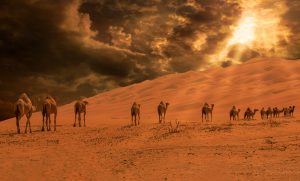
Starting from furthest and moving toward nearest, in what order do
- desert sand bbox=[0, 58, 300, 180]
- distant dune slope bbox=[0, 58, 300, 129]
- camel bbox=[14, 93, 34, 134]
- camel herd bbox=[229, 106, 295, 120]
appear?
distant dune slope bbox=[0, 58, 300, 129] → camel herd bbox=[229, 106, 295, 120] → camel bbox=[14, 93, 34, 134] → desert sand bbox=[0, 58, 300, 180]

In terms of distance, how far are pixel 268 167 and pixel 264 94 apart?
54963 mm

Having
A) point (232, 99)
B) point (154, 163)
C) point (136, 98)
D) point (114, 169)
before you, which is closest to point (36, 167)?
point (114, 169)

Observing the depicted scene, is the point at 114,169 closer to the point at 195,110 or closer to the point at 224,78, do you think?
the point at 195,110

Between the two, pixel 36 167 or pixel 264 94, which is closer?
pixel 36 167

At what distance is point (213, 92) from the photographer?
247 feet

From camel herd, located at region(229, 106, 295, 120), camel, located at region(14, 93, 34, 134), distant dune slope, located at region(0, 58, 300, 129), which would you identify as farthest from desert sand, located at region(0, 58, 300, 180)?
distant dune slope, located at region(0, 58, 300, 129)

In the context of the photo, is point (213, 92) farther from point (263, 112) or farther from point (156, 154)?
point (156, 154)

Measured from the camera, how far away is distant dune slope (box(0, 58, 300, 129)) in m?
61.8

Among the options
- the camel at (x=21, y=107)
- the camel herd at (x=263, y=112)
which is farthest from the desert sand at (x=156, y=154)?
the camel herd at (x=263, y=112)

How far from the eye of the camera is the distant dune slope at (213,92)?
6180cm

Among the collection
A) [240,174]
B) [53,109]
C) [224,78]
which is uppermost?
[224,78]

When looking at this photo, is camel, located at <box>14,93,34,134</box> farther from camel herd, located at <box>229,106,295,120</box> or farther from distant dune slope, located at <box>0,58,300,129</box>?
distant dune slope, located at <box>0,58,300,129</box>

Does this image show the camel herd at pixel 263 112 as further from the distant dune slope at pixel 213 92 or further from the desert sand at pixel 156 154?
the desert sand at pixel 156 154

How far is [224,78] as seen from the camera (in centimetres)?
8831
